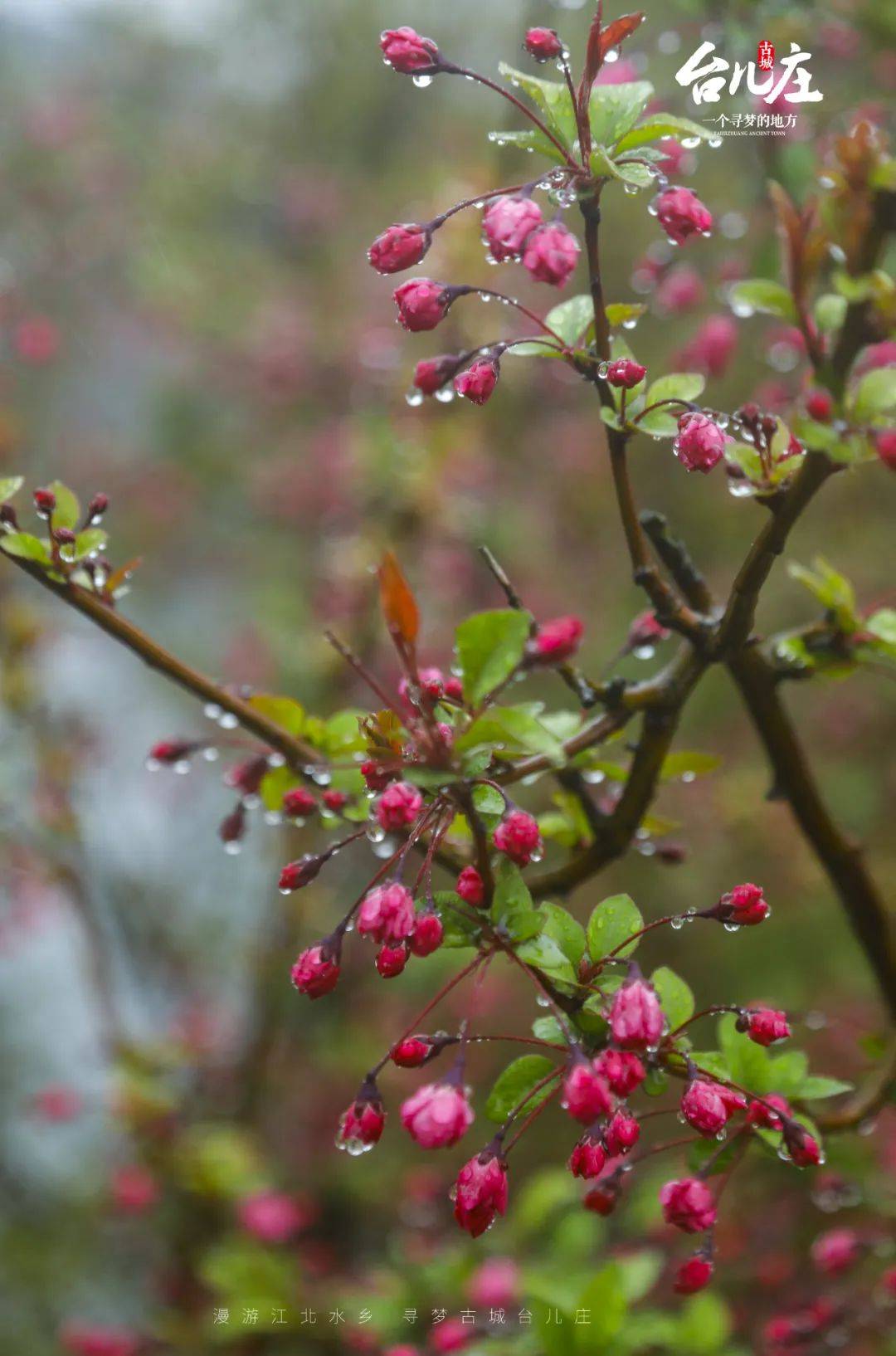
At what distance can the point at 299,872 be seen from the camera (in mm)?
527

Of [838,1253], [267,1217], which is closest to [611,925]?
[838,1253]

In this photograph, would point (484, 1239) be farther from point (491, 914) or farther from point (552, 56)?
point (552, 56)

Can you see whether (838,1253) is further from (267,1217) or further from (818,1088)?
(267,1217)

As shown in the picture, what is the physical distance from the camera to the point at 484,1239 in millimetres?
Answer: 1229

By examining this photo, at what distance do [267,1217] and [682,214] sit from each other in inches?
54.7

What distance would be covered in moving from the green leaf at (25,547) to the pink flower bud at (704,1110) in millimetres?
408

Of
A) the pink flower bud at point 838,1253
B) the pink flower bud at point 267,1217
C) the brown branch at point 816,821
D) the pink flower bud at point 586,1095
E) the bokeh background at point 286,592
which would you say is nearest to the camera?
the pink flower bud at point 586,1095

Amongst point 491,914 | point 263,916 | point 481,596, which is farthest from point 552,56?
point 263,916

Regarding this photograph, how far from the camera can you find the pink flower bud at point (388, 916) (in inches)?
18.2

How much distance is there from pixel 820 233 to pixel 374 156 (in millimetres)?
2885

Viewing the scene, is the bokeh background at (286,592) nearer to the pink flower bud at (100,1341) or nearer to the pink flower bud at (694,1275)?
the pink flower bud at (100,1341)

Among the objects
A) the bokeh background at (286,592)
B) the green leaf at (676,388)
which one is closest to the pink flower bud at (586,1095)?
the green leaf at (676,388)

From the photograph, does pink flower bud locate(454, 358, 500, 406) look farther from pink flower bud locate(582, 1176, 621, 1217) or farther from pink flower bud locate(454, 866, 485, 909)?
pink flower bud locate(582, 1176, 621, 1217)

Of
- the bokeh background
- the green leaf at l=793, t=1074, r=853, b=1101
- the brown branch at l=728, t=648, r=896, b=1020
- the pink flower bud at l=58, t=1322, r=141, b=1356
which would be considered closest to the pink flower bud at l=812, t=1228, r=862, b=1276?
the bokeh background
